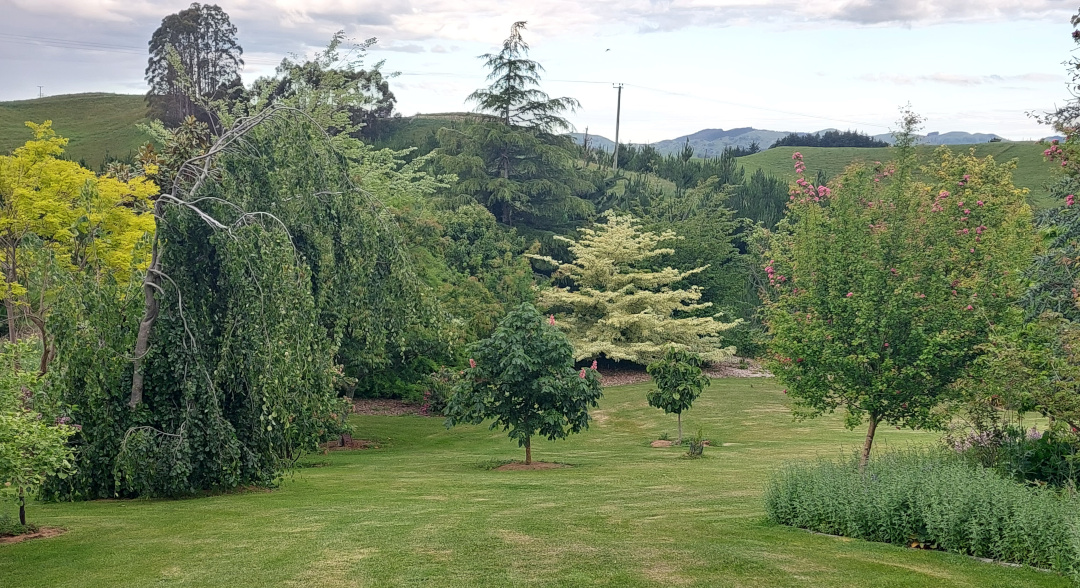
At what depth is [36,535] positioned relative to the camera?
12156 millimetres

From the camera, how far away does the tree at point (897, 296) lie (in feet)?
48.4

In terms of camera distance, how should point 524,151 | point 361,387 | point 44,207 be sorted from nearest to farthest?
point 44,207
point 361,387
point 524,151

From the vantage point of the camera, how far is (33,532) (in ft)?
40.3

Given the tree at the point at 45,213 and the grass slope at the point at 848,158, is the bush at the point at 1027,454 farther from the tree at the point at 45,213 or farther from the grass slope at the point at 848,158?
the grass slope at the point at 848,158

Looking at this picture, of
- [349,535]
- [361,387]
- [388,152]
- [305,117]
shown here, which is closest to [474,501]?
[349,535]

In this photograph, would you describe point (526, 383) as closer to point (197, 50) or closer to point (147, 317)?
point (147, 317)

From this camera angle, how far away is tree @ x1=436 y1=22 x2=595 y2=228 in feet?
178

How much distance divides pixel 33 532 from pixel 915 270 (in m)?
14.1

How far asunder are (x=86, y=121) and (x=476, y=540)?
99.5 metres

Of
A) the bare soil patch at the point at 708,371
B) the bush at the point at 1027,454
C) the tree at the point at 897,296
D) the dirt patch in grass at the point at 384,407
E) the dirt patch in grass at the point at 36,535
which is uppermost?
the tree at the point at 897,296

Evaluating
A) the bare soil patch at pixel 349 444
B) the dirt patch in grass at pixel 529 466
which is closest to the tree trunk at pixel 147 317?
the dirt patch in grass at pixel 529 466

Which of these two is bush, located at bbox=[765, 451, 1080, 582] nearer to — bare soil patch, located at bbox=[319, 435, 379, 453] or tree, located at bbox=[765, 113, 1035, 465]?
tree, located at bbox=[765, 113, 1035, 465]

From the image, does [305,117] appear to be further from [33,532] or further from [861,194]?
[861,194]

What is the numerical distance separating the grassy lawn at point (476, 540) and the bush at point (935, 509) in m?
0.37
